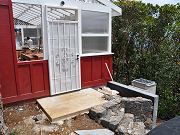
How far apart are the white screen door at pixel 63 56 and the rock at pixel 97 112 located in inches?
55.5

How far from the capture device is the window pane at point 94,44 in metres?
5.85

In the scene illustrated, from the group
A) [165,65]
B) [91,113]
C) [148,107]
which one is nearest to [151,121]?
[148,107]

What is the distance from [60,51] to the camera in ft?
17.4

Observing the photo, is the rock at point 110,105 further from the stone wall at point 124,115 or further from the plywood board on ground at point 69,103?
the plywood board on ground at point 69,103

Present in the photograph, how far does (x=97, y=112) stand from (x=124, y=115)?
0.90 m

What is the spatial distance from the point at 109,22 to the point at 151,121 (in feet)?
11.3

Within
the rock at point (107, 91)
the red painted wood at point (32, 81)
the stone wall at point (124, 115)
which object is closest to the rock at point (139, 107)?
the stone wall at point (124, 115)

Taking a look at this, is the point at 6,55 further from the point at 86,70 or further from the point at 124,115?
the point at 124,115

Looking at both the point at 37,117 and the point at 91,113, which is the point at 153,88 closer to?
the point at 91,113

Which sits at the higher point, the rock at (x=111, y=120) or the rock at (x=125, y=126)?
the rock at (x=111, y=120)

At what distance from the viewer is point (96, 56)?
6145 millimetres

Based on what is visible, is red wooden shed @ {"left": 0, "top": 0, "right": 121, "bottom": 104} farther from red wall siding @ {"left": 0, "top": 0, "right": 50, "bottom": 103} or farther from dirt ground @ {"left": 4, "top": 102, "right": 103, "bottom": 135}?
dirt ground @ {"left": 4, "top": 102, "right": 103, "bottom": 135}

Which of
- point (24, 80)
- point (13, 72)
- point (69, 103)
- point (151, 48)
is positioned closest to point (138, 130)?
point (69, 103)

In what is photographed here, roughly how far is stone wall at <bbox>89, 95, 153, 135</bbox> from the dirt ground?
24cm
